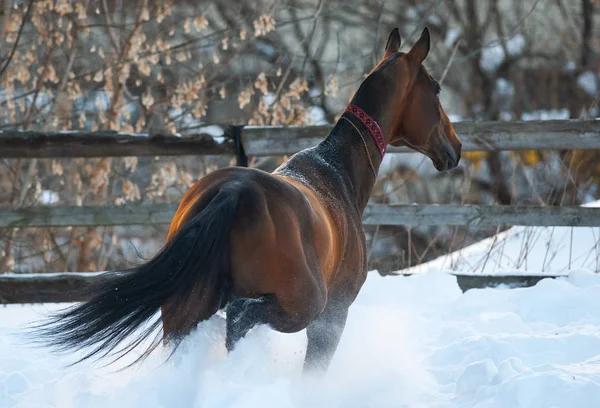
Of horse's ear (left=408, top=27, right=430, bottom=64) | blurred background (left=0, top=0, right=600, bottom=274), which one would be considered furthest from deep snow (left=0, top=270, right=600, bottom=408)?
horse's ear (left=408, top=27, right=430, bottom=64)

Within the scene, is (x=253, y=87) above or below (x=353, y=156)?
above

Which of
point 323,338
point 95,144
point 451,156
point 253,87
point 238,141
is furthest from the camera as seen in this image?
point 253,87

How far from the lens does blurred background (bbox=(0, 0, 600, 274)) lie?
741 centimetres

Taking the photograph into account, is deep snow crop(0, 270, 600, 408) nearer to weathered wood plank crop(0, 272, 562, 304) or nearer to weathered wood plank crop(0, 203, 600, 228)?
weathered wood plank crop(0, 272, 562, 304)

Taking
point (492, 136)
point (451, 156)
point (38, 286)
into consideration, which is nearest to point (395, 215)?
point (492, 136)

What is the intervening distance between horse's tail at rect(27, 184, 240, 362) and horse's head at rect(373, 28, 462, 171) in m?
1.38

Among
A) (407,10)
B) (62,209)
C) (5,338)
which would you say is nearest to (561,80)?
(407,10)

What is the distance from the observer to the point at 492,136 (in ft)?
17.9

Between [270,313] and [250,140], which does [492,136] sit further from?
[270,313]

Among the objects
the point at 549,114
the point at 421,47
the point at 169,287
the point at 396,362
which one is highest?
the point at 549,114

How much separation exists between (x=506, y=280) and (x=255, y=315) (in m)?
3.18

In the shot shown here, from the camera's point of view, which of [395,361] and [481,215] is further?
[481,215]

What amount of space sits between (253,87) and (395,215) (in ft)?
21.1

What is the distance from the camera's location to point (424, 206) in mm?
5684
